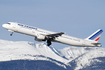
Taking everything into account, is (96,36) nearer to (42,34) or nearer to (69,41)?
(69,41)

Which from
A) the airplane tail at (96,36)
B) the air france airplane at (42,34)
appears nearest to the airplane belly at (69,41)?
the air france airplane at (42,34)

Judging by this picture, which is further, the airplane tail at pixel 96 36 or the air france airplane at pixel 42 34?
the airplane tail at pixel 96 36

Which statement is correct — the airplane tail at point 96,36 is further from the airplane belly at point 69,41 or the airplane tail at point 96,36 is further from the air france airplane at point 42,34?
the airplane belly at point 69,41

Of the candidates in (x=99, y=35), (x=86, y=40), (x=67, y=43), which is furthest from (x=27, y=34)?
(x=99, y=35)

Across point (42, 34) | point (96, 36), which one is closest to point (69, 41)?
point (42, 34)

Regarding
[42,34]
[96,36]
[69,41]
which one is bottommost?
[69,41]

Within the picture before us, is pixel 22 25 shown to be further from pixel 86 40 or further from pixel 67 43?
pixel 86 40

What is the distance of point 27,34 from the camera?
270 ft

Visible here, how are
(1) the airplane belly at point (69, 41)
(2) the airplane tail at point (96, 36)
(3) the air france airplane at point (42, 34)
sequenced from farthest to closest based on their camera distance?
1. (2) the airplane tail at point (96, 36)
2. (1) the airplane belly at point (69, 41)
3. (3) the air france airplane at point (42, 34)

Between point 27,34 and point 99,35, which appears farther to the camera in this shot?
point 99,35

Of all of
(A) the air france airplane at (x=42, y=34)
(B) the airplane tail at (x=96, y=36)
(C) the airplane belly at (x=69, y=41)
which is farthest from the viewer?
(B) the airplane tail at (x=96, y=36)

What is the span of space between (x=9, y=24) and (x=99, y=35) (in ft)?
124

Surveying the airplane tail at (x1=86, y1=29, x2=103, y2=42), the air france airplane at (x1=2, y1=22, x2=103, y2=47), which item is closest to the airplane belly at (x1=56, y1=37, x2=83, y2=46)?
the air france airplane at (x1=2, y1=22, x2=103, y2=47)

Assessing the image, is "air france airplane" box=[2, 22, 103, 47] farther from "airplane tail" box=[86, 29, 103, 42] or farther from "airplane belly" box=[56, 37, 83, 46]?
"airplane tail" box=[86, 29, 103, 42]
